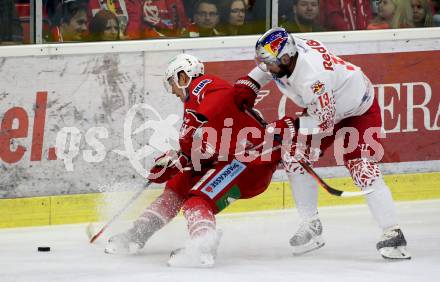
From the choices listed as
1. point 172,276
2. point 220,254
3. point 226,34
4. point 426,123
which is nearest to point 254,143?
point 220,254

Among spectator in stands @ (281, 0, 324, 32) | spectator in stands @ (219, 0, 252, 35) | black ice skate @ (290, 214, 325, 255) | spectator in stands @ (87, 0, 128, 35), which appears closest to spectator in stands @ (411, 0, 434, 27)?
spectator in stands @ (281, 0, 324, 32)

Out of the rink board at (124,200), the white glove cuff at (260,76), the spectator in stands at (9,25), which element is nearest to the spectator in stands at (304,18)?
the rink board at (124,200)

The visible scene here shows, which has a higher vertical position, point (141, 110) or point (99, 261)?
point (141, 110)

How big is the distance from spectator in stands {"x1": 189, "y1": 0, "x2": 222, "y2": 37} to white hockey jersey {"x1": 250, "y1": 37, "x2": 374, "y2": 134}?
158 cm

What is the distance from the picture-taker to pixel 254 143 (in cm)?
664

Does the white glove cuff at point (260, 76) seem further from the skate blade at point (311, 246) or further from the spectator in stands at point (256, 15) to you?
the spectator in stands at point (256, 15)

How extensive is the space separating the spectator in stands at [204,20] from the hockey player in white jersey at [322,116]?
1.38 metres

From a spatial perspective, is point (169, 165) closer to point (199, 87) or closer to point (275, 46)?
point (199, 87)

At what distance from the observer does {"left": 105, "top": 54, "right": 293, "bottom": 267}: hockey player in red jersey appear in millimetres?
6379

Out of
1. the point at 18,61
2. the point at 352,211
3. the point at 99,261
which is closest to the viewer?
the point at 99,261

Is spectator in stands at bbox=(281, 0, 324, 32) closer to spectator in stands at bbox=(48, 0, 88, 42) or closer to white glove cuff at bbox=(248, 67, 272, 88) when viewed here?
spectator in stands at bbox=(48, 0, 88, 42)

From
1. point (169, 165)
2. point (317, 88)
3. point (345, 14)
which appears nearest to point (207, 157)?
point (169, 165)

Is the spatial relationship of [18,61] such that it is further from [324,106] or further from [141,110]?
[324,106]

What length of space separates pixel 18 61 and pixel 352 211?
7.30 feet
